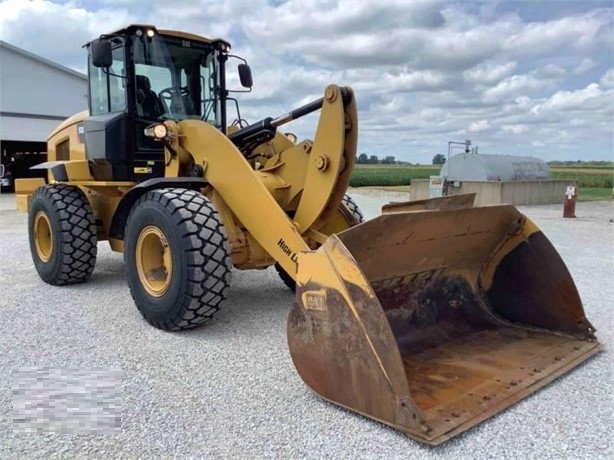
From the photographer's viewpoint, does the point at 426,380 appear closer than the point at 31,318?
Yes

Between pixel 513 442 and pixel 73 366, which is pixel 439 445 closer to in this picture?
pixel 513 442

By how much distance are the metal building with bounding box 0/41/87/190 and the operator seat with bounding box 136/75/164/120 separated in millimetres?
16421

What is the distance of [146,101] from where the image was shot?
5434 millimetres

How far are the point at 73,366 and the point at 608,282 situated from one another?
5.75 metres

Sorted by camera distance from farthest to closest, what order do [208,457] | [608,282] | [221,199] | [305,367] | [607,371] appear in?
1. [608,282]
2. [221,199]
3. [607,371]
4. [305,367]
5. [208,457]

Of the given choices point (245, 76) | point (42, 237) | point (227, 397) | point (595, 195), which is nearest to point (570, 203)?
point (245, 76)

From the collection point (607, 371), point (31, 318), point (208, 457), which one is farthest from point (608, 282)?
point (31, 318)

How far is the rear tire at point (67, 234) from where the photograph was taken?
580cm

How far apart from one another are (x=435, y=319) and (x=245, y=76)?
11.2ft

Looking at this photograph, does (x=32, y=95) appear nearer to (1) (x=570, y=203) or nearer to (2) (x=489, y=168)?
(2) (x=489, y=168)

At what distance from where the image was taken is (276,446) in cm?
268

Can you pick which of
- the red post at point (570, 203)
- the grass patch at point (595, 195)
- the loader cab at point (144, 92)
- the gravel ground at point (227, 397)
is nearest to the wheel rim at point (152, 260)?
the gravel ground at point (227, 397)

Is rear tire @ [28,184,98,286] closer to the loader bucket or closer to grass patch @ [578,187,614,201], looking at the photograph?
the loader bucket

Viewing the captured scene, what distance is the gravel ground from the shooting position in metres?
2.67
